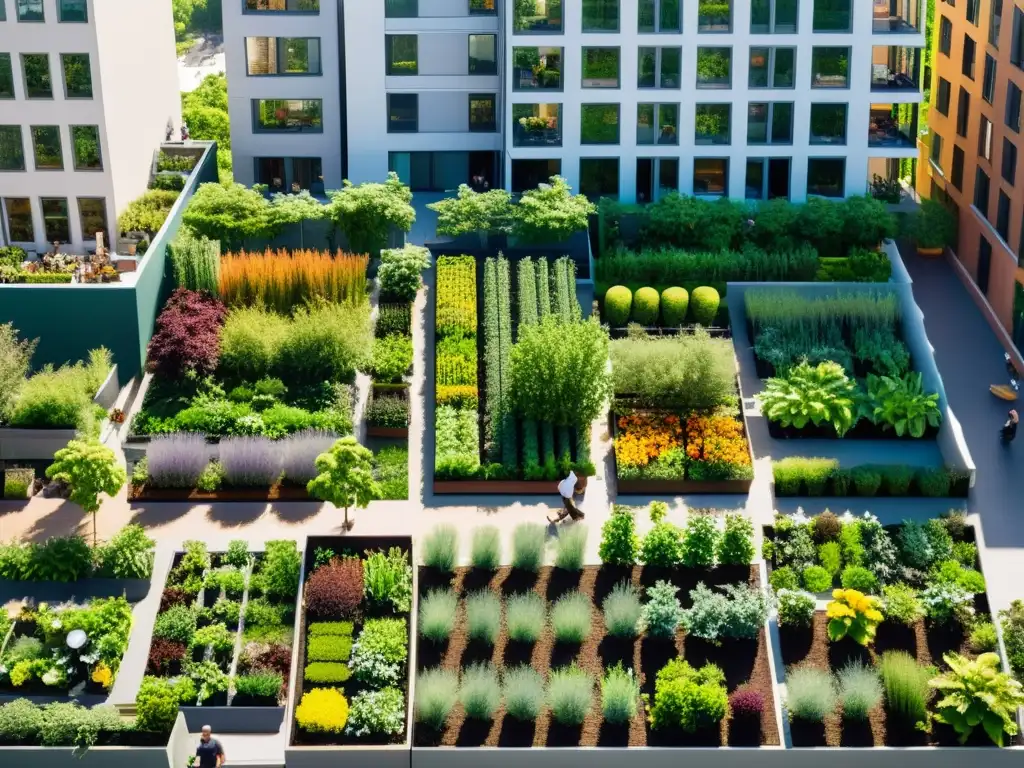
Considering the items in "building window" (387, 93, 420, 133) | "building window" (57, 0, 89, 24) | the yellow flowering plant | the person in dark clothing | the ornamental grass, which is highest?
"building window" (57, 0, 89, 24)

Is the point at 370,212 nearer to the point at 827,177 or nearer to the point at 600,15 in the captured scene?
the point at 600,15

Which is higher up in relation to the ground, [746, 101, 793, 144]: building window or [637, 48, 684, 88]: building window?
[637, 48, 684, 88]: building window

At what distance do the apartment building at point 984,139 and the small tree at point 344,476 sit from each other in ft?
69.0

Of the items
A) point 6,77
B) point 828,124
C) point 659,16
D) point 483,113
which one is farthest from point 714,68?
point 6,77

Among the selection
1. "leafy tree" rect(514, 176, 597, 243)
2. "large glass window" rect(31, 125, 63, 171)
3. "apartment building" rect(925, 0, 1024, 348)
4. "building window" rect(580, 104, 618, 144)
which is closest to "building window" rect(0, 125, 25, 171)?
"large glass window" rect(31, 125, 63, 171)

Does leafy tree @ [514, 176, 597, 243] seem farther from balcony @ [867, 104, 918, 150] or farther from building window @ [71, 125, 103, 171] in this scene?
building window @ [71, 125, 103, 171]

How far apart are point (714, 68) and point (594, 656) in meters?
24.2

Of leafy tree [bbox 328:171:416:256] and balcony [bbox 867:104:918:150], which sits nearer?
leafy tree [bbox 328:171:416:256]

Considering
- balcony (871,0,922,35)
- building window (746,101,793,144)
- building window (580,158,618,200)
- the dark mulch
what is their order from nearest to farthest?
the dark mulch, balcony (871,0,922,35), building window (746,101,793,144), building window (580,158,618,200)

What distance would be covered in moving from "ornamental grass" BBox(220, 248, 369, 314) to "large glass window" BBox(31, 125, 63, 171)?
19.6 feet

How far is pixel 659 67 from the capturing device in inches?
2335

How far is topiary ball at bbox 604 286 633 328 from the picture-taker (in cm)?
5494

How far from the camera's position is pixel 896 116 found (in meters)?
61.1

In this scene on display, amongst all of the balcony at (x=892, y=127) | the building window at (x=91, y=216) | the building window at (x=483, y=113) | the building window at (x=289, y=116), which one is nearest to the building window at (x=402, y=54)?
the building window at (x=483, y=113)
